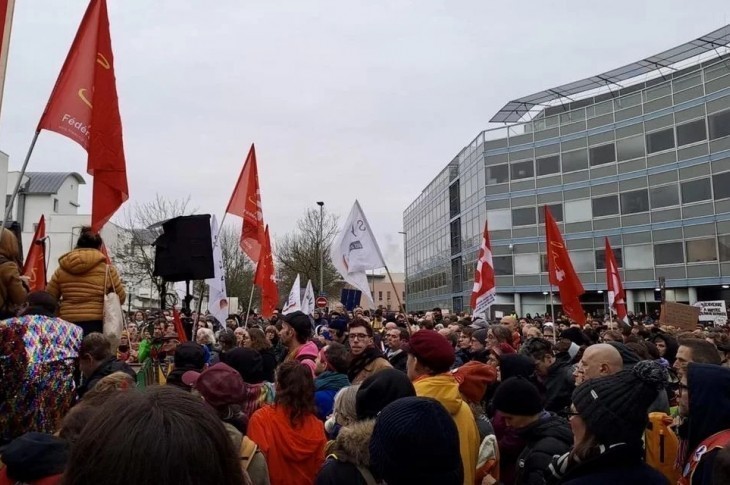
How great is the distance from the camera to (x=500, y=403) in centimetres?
418

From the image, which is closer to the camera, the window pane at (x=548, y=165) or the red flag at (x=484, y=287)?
the red flag at (x=484, y=287)

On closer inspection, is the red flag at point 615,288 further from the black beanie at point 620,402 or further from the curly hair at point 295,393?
the black beanie at point 620,402

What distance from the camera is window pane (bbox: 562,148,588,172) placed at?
156ft

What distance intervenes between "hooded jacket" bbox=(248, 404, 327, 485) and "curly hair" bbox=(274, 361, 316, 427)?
0.04 meters

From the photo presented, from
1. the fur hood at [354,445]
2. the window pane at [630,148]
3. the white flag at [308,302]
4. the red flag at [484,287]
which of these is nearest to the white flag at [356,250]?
the red flag at [484,287]

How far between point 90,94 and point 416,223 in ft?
261

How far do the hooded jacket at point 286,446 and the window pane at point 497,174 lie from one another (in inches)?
1954

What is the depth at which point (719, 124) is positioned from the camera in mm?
39125

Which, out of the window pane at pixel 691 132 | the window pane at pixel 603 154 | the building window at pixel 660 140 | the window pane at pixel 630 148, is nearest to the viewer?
the window pane at pixel 691 132

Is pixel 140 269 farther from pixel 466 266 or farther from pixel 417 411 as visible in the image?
pixel 417 411

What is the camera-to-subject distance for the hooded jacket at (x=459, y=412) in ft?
13.2

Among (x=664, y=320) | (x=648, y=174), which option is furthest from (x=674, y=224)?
(x=664, y=320)

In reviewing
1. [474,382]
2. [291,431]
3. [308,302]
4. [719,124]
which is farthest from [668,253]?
[291,431]

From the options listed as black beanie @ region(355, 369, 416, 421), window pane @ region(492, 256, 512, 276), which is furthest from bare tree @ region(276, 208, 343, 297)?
black beanie @ region(355, 369, 416, 421)
